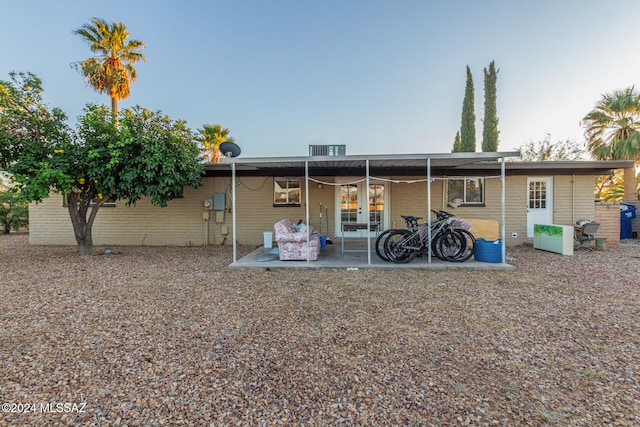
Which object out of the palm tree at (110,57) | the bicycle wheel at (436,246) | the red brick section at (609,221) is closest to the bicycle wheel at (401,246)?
the bicycle wheel at (436,246)

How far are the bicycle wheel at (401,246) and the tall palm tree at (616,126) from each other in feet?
42.4

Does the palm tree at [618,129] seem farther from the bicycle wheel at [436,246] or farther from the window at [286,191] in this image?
the window at [286,191]

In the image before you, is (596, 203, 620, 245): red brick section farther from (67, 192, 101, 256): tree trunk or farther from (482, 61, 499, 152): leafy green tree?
(67, 192, 101, 256): tree trunk

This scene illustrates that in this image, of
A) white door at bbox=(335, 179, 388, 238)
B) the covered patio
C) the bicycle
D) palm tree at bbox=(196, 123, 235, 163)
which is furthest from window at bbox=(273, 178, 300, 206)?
palm tree at bbox=(196, 123, 235, 163)

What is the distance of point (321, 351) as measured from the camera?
91.4 inches

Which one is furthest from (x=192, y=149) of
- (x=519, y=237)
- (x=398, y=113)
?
(x=519, y=237)

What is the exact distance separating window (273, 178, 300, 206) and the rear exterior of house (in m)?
0.03

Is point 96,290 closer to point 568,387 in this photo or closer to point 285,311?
point 285,311

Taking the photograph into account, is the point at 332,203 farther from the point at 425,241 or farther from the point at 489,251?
the point at 489,251

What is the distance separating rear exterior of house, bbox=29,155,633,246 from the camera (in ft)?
26.2

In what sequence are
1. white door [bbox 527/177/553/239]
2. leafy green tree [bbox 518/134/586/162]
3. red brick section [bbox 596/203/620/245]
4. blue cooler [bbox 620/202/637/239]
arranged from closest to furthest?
1. red brick section [bbox 596/203/620/245]
2. white door [bbox 527/177/553/239]
3. blue cooler [bbox 620/202/637/239]
4. leafy green tree [bbox 518/134/586/162]

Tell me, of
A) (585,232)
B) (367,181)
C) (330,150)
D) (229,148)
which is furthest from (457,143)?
(229,148)

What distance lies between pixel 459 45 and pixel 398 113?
9.47 ft

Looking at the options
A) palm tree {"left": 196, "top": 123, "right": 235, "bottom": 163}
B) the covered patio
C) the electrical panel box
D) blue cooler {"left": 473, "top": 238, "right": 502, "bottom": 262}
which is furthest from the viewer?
palm tree {"left": 196, "top": 123, "right": 235, "bottom": 163}
